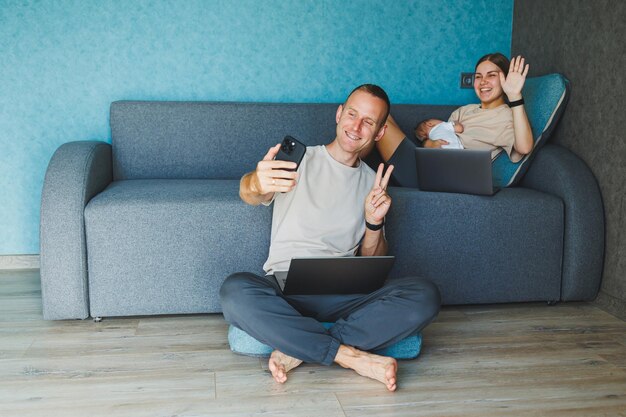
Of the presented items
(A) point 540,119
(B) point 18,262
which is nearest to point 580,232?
(A) point 540,119

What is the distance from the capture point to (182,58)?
3113 mm

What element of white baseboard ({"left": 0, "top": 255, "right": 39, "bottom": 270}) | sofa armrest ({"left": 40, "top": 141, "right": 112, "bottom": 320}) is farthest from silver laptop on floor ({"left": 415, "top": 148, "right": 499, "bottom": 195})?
white baseboard ({"left": 0, "top": 255, "right": 39, "bottom": 270})

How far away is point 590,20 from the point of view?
273 cm

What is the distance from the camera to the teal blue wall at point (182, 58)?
3.00m

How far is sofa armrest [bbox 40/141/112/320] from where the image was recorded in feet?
7.38

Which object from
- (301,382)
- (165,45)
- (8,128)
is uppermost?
(165,45)

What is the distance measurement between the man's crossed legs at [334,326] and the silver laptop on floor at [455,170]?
0.67 m

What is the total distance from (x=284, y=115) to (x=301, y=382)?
5.02 ft

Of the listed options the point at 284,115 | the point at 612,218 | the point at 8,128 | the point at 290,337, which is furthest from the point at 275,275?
the point at 8,128

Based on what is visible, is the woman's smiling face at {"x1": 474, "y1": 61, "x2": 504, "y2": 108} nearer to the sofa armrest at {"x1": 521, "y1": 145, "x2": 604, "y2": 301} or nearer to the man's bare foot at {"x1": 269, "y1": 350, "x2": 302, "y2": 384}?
the sofa armrest at {"x1": 521, "y1": 145, "x2": 604, "y2": 301}

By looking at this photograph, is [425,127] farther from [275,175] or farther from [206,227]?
[275,175]

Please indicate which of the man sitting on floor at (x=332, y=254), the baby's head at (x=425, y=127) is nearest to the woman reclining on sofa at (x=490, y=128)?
the baby's head at (x=425, y=127)

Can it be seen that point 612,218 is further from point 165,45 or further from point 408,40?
point 165,45

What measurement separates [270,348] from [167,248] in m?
0.62
